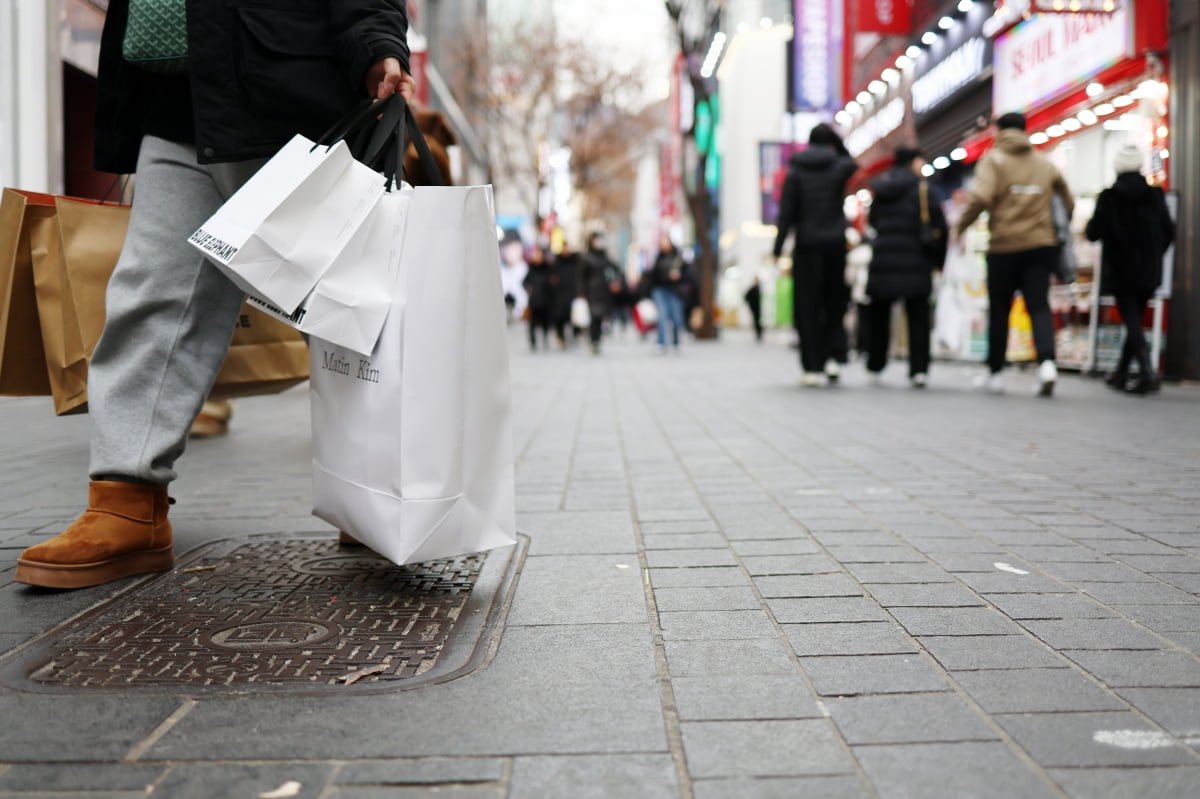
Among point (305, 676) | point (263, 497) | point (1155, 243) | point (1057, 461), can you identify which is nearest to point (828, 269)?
point (1155, 243)

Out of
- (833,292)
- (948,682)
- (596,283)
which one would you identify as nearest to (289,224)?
(948,682)

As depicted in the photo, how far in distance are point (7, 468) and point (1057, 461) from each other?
4.67m

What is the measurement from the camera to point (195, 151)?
3.06 metres

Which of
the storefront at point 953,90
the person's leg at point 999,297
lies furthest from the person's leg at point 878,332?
the storefront at point 953,90

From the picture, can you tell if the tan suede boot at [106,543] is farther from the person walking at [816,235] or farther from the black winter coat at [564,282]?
the black winter coat at [564,282]

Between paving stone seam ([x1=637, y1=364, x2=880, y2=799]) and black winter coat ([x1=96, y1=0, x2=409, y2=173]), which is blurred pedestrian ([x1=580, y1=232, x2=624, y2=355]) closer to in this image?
paving stone seam ([x1=637, y1=364, x2=880, y2=799])

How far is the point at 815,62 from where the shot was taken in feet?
88.4

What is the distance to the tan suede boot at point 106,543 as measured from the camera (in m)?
2.81

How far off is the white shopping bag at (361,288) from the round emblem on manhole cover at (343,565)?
746 mm

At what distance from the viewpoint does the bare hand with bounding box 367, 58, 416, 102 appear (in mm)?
2818

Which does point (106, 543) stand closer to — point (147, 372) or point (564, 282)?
point (147, 372)

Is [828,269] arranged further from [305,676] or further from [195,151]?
[305,676]

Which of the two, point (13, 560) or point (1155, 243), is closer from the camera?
point (13, 560)

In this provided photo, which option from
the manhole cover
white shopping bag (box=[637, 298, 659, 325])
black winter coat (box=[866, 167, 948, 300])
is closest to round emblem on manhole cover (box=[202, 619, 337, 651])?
the manhole cover
